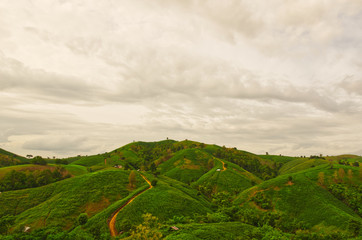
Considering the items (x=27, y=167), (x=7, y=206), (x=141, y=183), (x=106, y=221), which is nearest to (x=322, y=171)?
(x=141, y=183)

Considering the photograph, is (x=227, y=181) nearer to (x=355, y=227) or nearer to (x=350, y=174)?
(x=350, y=174)

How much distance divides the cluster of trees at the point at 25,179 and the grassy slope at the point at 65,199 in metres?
15.6

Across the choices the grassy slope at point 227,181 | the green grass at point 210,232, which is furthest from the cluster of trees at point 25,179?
the green grass at point 210,232

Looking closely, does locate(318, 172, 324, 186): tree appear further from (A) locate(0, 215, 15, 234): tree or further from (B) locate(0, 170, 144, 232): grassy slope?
(A) locate(0, 215, 15, 234): tree

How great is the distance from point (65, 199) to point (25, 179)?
60.6m

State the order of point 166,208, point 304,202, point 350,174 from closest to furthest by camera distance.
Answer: point 166,208, point 304,202, point 350,174

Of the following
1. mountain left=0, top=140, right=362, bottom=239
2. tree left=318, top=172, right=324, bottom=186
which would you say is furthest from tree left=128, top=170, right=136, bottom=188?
tree left=318, top=172, right=324, bottom=186

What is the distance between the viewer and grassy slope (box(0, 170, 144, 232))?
88.1 m

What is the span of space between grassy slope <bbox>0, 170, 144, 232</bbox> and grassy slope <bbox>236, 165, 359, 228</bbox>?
8599 centimetres

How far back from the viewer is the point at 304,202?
370 ft

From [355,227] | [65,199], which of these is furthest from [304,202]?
[65,199]

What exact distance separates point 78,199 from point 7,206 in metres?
41.1

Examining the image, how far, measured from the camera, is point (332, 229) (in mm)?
87812

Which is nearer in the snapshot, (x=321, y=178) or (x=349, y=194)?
(x=349, y=194)
